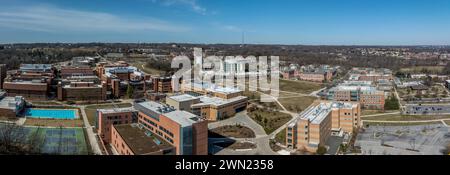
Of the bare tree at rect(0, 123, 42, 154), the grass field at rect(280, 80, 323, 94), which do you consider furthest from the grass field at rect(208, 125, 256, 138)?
the grass field at rect(280, 80, 323, 94)

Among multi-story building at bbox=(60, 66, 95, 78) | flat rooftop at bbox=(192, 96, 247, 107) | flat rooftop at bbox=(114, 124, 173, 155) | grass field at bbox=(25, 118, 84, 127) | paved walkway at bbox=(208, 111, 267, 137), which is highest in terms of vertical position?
multi-story building at bbox=(60, 66, 95, 78)

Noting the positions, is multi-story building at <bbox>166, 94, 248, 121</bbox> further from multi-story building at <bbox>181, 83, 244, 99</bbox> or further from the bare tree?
the bare tree

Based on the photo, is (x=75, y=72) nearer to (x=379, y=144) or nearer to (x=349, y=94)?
(x=349, y=94)

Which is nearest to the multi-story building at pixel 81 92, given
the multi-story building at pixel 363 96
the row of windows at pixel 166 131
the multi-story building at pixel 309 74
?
the row of windows at pixel 166 131

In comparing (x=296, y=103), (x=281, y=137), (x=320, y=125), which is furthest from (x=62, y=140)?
(x=296, y=103)

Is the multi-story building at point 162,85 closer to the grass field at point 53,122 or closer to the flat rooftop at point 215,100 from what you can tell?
the flat rooftop at point 215,100
